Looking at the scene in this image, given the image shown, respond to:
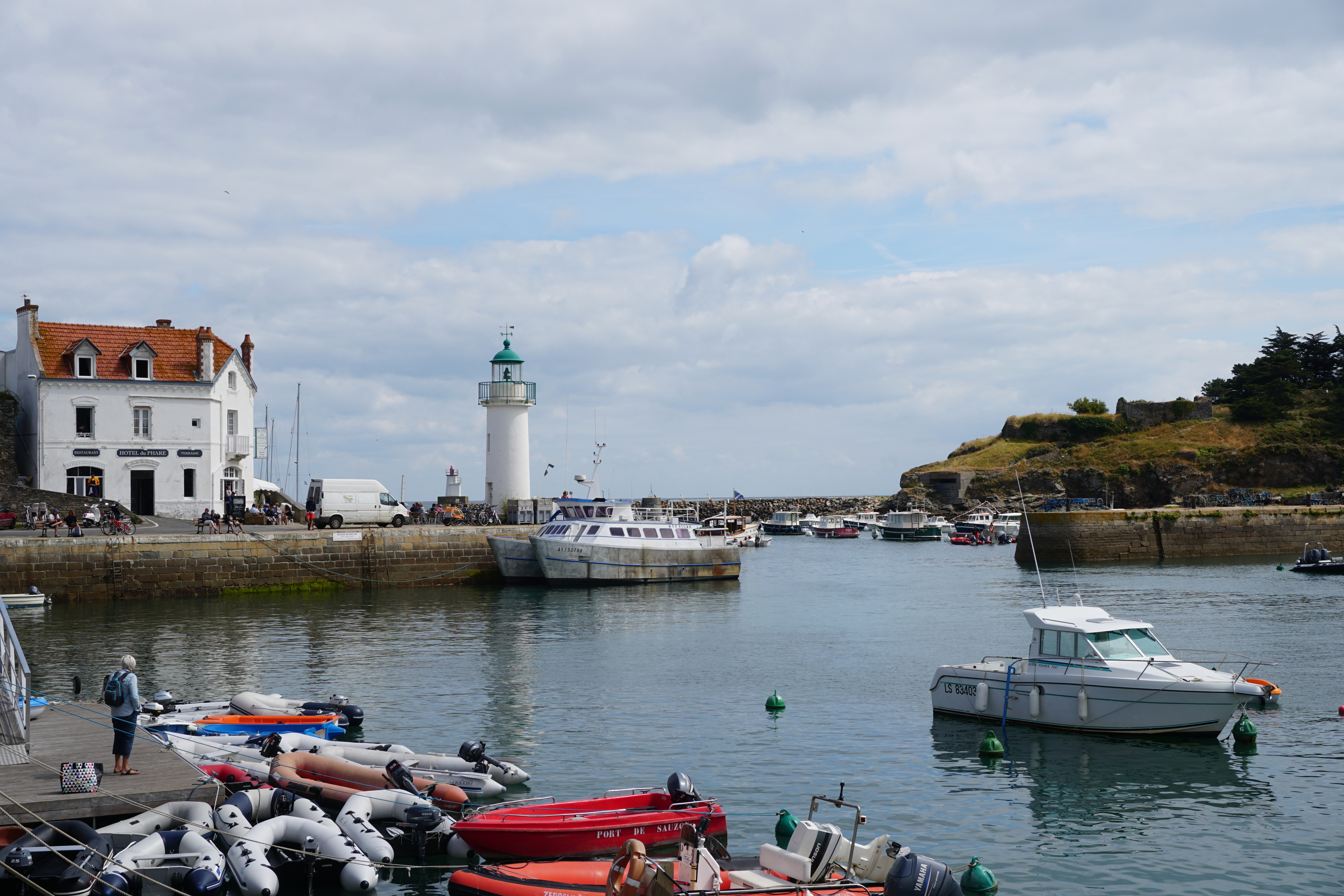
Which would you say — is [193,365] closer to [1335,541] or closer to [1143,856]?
[1143,856]

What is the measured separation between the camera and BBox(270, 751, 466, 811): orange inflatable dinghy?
1480 centimetres

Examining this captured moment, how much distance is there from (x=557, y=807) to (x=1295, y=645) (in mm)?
24224

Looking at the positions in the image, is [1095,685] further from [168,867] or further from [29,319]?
[29,319]

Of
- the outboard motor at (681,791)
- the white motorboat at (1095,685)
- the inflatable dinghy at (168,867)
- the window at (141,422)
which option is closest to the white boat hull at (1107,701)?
the white motorboat at (1095,685)

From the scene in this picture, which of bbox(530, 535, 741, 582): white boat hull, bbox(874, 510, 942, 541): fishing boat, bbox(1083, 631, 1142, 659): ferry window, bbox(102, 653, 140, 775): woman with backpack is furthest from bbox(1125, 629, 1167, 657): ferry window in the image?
bbox(874, 510, 942, 541): fishing boat

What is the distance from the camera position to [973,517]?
317 feet

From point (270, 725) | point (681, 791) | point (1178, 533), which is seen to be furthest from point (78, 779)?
point (1178, 533)

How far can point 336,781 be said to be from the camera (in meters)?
15.5

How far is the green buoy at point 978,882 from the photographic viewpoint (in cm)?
1234

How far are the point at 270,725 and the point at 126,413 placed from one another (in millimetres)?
35812

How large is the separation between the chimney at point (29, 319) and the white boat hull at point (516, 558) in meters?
23.6

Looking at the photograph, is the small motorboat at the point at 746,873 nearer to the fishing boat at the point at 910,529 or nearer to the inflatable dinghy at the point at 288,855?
the inflatable dinghy at the point at 288,855

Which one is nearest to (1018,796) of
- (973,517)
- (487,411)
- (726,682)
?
(726,682)

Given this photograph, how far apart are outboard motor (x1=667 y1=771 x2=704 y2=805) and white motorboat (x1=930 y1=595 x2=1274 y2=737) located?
8370 millimetres
